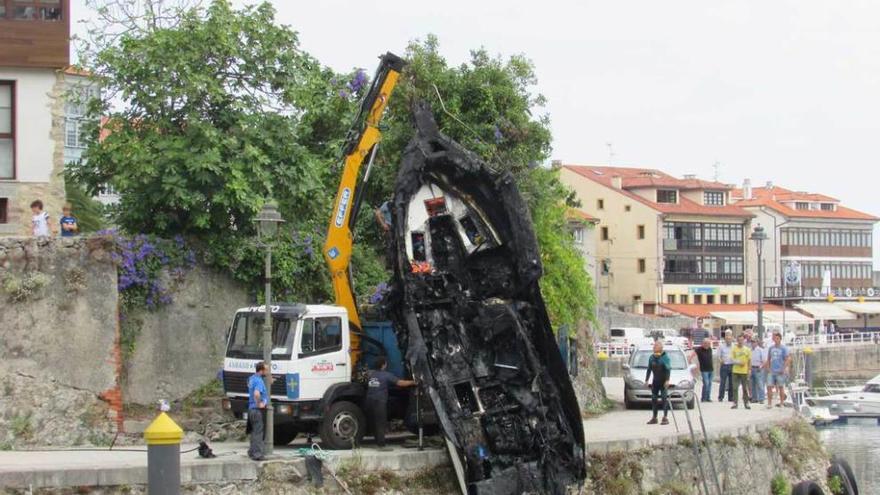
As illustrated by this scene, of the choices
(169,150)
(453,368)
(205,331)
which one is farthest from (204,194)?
(453,368)

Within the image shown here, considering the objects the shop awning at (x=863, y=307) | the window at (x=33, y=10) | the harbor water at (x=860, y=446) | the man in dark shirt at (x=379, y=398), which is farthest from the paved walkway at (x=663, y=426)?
the shop awning at (x=863, y=307)

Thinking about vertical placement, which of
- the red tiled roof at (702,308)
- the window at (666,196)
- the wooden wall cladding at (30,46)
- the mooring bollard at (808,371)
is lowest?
the mooring bollard at (808,371)

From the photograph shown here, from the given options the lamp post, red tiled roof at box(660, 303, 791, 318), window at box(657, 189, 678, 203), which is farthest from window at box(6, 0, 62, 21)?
window at box(657, 189, 678, 203)

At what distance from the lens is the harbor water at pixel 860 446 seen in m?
37.6

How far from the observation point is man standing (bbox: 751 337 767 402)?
31.6 meters

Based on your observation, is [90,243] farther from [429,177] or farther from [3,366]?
[429,177]

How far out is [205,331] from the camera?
82.6 feet

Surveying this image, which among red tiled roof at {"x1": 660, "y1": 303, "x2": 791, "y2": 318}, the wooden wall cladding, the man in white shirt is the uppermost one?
the wooden wall cladding

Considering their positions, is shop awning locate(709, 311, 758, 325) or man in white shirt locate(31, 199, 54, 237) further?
shop awning locate(709, 311, 758, 325)

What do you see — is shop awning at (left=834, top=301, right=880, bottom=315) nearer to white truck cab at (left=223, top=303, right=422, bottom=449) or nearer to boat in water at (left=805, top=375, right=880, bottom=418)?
boat in water at (left=805, top=375, right=880, bottom=418)

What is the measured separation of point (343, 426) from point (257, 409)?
2.14 meters

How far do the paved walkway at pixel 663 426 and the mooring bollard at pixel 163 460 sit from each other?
10.7 metres

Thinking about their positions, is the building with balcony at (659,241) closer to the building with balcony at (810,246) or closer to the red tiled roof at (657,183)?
the red tiled roof at (657,183)

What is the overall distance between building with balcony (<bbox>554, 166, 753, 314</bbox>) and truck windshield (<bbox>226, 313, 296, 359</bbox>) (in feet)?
252
